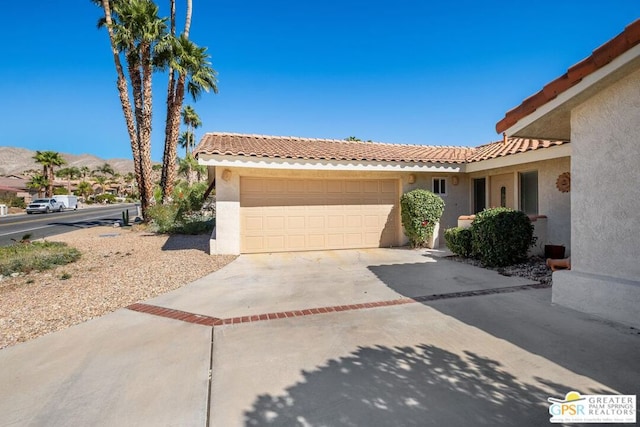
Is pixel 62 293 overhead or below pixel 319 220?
below

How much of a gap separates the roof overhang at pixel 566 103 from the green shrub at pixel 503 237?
2296mm

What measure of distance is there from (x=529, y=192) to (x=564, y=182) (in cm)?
160

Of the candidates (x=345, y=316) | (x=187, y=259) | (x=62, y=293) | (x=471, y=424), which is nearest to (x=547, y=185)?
(x=345, y=316)

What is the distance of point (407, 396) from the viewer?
2.90m

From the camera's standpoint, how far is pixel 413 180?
11.9m

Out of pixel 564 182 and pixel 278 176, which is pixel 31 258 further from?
pixel 564 182

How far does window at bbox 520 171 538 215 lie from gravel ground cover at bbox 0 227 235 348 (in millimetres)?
9540

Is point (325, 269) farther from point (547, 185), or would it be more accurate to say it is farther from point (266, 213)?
point (547, 185)

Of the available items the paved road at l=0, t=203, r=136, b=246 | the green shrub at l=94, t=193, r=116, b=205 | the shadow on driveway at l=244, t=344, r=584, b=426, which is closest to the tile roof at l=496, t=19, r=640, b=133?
the shadow on driveway at l=244, t=344, r=584, b=426

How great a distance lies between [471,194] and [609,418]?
1099cm

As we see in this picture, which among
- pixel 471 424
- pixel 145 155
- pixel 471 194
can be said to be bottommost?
pixel 471 424

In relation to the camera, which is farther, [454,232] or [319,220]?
[319,220]

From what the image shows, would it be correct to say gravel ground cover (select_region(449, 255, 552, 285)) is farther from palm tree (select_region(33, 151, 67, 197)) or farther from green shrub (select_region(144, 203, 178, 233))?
palm tree (select_region(33, 151, 67, 197))

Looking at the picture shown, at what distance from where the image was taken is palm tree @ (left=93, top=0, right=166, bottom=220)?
55.8 ft
